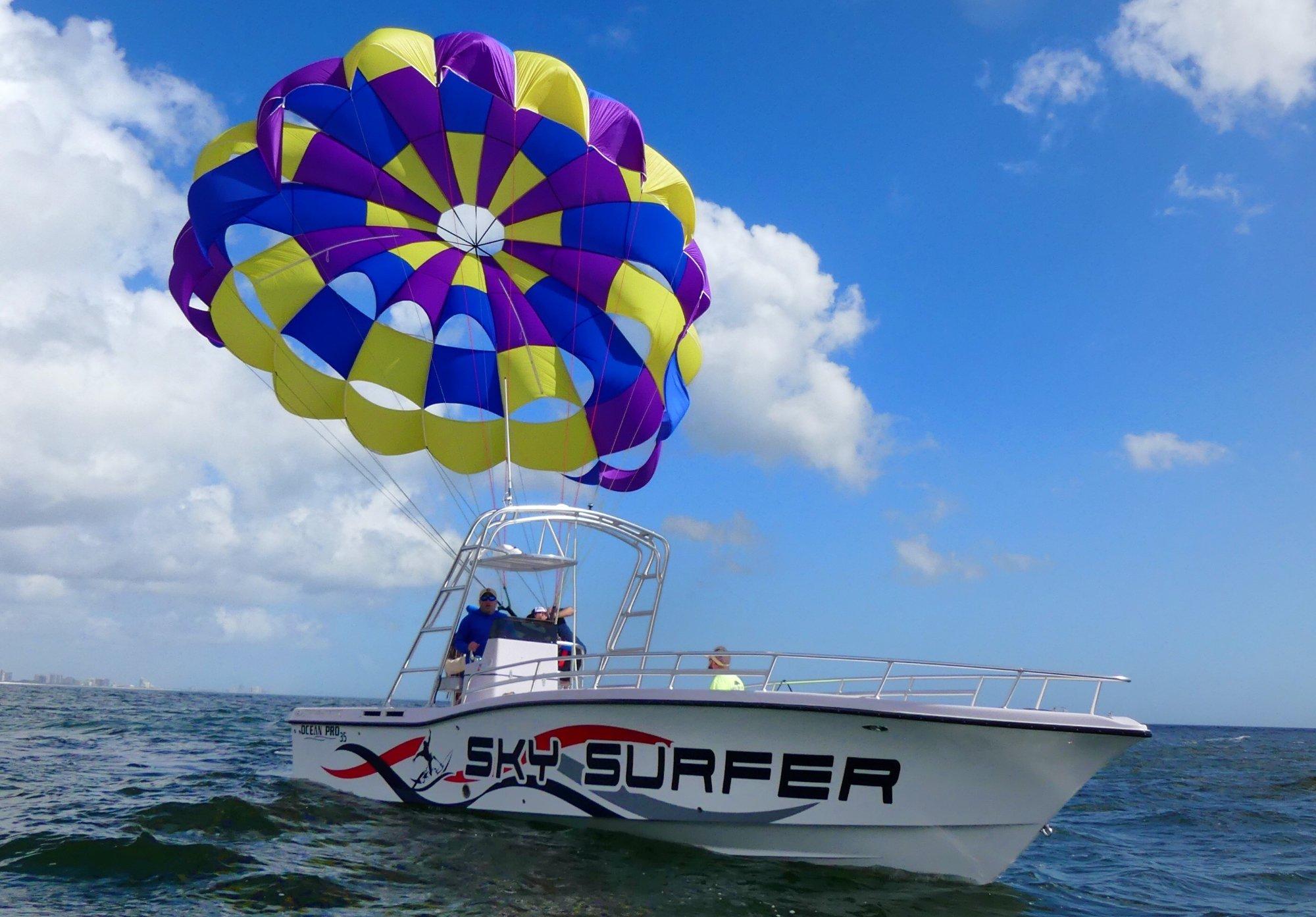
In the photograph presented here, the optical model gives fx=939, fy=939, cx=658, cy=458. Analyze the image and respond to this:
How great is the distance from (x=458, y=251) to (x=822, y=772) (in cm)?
794

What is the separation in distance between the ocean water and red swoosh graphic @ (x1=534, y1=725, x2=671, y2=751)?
722mm

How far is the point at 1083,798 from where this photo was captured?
16359 mm

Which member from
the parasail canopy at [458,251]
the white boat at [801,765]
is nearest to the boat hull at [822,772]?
the white boat at [801,765]

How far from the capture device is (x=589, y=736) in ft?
24.2

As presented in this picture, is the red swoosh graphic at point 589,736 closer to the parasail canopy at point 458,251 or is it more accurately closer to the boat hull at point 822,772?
the boat hull at point 822,772

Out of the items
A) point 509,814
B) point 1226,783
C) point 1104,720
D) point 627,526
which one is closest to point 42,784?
point 509,814

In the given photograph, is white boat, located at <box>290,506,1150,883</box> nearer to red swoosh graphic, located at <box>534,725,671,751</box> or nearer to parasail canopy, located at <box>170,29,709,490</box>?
red swoosh graphic, located at <box>534,725,671,751</box>

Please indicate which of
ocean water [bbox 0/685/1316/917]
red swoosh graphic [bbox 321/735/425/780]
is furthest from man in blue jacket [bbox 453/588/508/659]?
ocean water [bbox 0/685/1316/917]

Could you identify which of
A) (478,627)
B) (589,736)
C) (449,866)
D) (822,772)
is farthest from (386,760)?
(822,772)

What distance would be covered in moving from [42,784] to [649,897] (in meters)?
8.14

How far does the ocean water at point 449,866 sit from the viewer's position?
589 centimetres

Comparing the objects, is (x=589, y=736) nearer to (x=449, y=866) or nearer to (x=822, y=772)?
(x=449, y=866)

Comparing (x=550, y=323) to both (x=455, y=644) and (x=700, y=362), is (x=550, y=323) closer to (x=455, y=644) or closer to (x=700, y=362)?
(x=700, y=362)

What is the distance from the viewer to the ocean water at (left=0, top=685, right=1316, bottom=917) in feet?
19.3
